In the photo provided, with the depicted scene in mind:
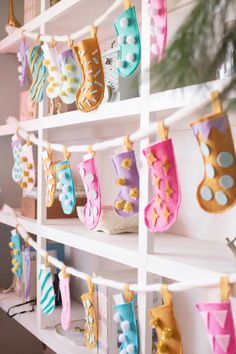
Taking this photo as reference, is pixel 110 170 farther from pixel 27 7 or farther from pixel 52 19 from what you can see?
pixel 27 7

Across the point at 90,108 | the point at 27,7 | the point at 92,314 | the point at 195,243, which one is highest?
the point at 27,7

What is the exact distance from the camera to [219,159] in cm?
84

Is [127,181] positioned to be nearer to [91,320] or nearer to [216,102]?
[91,320]

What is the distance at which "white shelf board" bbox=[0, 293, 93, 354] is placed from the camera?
1.64 metres

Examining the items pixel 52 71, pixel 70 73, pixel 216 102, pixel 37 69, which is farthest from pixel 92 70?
pixel 216 102

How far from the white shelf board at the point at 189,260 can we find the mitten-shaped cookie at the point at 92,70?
1.51 ft

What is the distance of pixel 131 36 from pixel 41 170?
75 cm

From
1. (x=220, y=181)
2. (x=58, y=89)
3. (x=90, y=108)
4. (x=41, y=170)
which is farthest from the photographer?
(x=41, y=170)

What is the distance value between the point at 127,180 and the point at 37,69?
2.55 ft

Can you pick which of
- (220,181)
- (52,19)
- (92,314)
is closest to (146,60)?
(220,181)

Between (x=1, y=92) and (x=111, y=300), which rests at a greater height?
(x=1, y=92)

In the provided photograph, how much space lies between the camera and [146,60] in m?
1.23

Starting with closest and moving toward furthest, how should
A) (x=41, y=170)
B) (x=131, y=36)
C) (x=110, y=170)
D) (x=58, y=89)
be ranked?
(x=131, y=36)
(x=58, y=89)
(x=41, y=170)
(x=110, y=170)

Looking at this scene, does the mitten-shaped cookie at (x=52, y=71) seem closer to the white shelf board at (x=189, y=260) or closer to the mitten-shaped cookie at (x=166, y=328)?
the white shelf board at (x=189, y=260)
